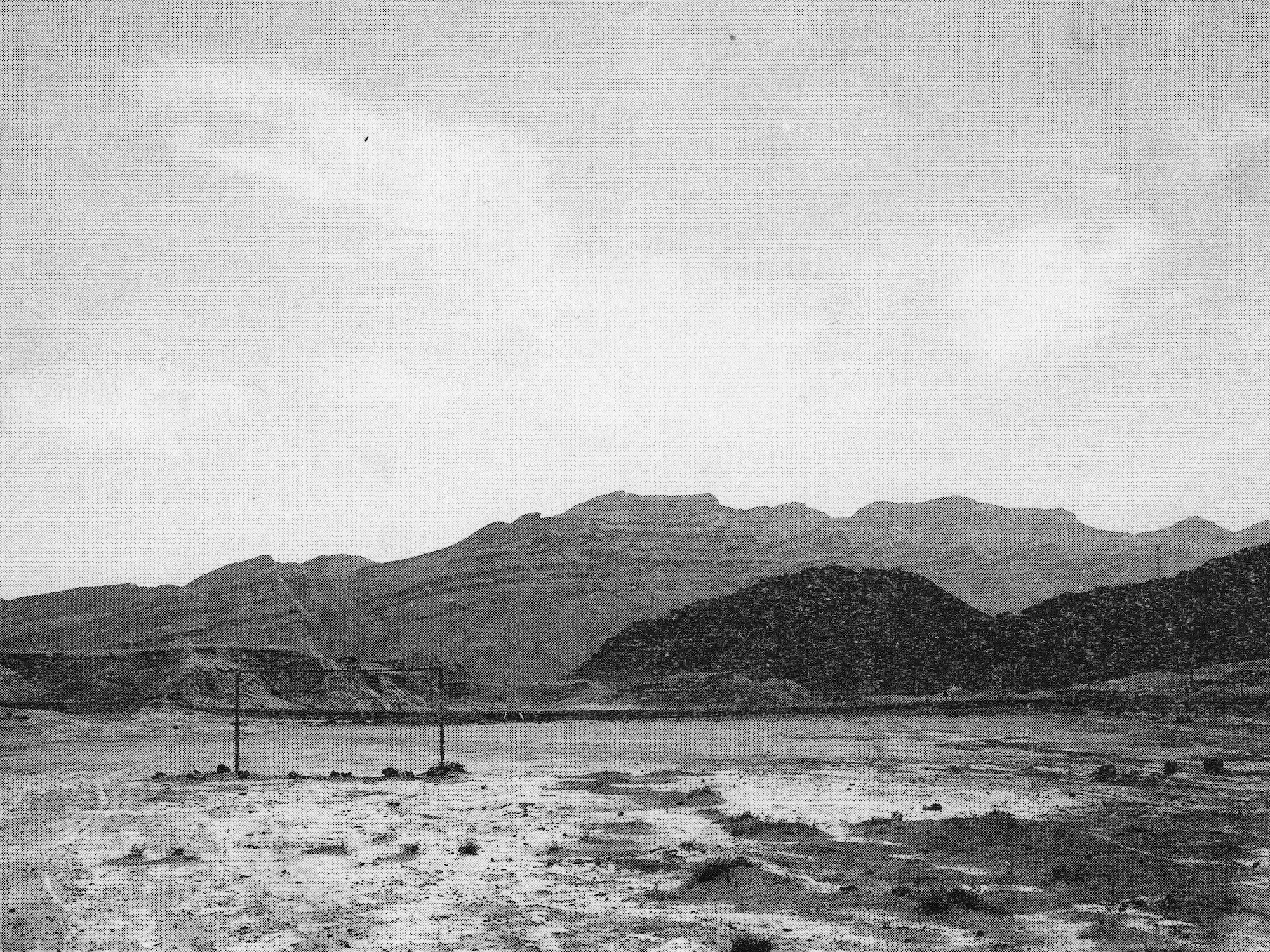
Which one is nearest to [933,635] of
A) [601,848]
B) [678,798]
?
[678,798]

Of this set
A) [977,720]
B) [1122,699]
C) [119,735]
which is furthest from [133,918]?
[1122,699]

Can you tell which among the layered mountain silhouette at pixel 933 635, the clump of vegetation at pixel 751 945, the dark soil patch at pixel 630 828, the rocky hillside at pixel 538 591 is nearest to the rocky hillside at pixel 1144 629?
the layered mountain silhouette at pixel 933 635

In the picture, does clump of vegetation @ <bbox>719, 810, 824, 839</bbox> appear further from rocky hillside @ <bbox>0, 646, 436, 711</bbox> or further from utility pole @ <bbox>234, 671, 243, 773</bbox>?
rocky hillside @ <bbox>0, 646, 436, 711</bbox>

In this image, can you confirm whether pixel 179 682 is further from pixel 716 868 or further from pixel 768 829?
pixel 716 868

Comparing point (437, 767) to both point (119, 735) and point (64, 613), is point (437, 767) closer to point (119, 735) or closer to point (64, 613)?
point (119, 735)

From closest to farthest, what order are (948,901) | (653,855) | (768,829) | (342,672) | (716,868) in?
1. (948,901)
2. (716,868)
3. (653,855)
4. (768,829)
5. (342,672)

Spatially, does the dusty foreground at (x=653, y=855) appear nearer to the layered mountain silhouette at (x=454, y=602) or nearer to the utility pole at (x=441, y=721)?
the utility pole at (x=441, y=721)
